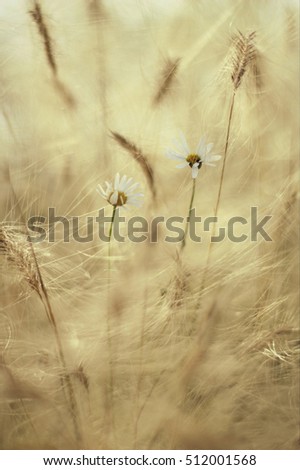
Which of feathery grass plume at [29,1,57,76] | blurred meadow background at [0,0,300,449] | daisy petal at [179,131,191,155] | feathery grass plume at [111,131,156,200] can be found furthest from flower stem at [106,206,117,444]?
feathery grass plume at [29,1,57,76]

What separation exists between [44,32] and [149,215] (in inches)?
18.8

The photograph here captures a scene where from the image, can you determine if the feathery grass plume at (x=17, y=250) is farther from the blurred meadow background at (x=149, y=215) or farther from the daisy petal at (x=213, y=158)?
the daisy petal at (x=213, y=158)

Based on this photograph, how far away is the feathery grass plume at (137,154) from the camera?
3.99 ft

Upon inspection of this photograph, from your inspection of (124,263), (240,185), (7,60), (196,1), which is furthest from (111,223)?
(196,1)

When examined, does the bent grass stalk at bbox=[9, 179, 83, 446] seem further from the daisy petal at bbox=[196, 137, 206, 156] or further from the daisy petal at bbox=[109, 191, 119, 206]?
the daisy petal at bbox=[196, 137, 206, 156]

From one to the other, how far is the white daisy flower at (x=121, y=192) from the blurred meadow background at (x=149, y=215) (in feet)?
0.06

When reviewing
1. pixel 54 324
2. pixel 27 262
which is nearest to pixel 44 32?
pixel 27 262

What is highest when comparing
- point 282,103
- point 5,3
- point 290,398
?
point 5,3

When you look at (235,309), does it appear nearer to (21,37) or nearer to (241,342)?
(241,342)

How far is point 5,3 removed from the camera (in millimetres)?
1200

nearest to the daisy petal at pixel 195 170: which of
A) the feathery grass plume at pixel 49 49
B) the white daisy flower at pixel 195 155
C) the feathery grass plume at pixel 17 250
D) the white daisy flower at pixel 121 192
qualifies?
the white daisy flower at pixel 195 155

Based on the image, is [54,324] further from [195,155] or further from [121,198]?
[195,155]

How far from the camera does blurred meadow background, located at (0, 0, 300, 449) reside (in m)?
1.21
